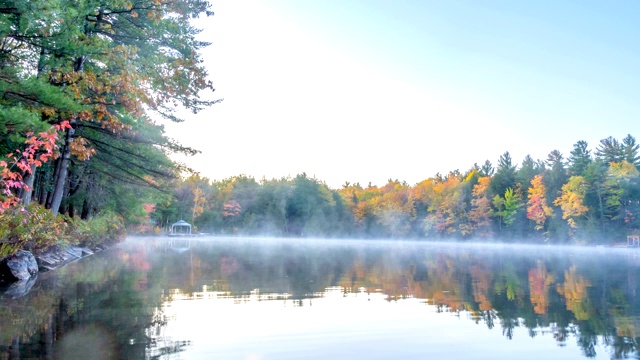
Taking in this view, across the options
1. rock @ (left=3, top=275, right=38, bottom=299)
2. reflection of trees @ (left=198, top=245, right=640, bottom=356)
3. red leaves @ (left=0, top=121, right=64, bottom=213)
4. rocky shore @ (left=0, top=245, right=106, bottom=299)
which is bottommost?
reflection of trees @ (left=198, top=245, right=640, bottom=356)

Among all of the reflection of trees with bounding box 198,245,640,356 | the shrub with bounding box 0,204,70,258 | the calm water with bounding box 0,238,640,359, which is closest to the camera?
the calm water with bounding box 0,238,640,359

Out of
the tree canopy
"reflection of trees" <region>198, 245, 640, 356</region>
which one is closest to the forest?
the tree canopy

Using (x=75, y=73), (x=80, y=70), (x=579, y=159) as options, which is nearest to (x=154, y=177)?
(x=80, y=70)

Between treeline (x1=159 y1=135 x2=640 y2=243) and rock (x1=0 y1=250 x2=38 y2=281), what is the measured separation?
1818 inches

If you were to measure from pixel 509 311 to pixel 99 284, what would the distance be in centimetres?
862

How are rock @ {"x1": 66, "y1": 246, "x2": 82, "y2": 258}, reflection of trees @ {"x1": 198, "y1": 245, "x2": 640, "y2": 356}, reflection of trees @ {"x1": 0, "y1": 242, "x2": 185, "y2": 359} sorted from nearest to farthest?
reflection of trees @ {"x1": 0, "y1": 242, "x2": 185, "y2": 359} → reflection of trees @ {"x1": 198, "y1": 245, "x2": 640, "y2": 356} → rock @ {"x1": 66, "y1": 246, "x2": 82, "y2": 258}

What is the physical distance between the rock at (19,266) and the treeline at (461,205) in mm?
46180

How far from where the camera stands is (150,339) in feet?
19.4

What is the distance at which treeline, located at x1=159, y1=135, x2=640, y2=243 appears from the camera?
58.9m

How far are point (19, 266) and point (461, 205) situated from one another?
7434cm

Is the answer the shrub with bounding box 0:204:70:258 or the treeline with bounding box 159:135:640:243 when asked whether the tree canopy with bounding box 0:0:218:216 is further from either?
the treeline with bounding box 159:135:640:243

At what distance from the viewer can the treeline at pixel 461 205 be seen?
193 feet

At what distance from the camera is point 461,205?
3145 inches

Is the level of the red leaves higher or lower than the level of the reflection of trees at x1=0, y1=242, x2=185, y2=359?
higher
